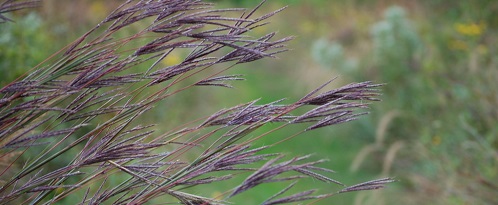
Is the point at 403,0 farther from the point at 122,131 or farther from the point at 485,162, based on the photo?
the point at 122,131

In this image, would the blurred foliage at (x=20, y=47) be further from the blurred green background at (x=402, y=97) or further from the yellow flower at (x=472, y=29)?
the yellow flower at (x=472, y=29)

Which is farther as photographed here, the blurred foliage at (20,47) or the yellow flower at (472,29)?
the yellow flower at (472,29)

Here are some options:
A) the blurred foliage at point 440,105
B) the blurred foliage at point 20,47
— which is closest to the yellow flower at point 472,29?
the blurred foliage at point 440,105

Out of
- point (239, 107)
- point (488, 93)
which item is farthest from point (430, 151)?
point (239, 107)

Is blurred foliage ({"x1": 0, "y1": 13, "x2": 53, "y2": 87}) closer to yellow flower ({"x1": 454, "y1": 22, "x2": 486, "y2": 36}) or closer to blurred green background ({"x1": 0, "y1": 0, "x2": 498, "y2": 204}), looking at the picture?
blurred green background ({"x1": 0, "y1": 0, "x2": 498, "y2": 204})

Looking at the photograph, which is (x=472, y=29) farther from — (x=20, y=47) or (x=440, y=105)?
(x=20, y=47)
